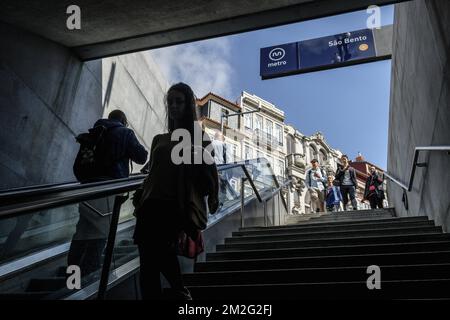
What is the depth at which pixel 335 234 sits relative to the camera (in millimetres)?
4977

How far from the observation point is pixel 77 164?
361cm

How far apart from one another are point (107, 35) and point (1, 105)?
2002mm

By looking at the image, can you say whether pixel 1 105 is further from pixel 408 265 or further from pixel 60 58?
Result: pixel 408 265

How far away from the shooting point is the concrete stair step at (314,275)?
3.26 meters

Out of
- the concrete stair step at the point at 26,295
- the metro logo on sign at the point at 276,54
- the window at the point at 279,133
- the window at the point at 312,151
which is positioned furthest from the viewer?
the window at the point at 312,151

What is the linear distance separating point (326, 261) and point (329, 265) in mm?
46

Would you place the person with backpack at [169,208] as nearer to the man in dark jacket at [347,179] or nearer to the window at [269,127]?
the man in dark jacket at [347,179]

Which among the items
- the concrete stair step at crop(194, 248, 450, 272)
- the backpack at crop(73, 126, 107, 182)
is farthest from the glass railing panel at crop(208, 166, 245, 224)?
the backpack at crop(73, 126, 107, 182)

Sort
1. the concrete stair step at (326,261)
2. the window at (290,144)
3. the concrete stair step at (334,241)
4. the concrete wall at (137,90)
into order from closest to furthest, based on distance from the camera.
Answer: the concrete stair step at (326,261) → the concrete stair step at (334,241) → the concrete wall at (137,90) → the window at (290,144)

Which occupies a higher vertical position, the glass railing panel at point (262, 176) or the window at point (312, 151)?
the window at point (312, 151)

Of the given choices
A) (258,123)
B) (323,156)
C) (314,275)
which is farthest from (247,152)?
(314,275)

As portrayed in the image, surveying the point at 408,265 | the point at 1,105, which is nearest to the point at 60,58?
the point at 1,105
